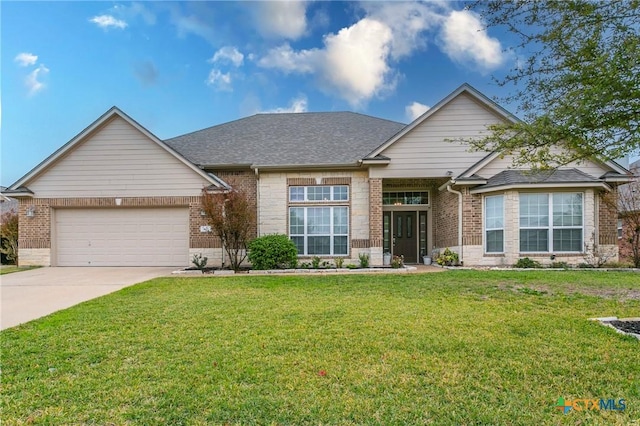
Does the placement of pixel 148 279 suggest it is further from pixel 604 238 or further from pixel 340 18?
pixel 604 238

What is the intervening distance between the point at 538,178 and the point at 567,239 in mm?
2496

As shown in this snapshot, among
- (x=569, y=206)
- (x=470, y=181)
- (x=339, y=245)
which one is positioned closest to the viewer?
(x=569, y=206)

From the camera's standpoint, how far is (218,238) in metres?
13.1

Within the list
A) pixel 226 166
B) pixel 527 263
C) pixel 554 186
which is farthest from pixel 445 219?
pixel 226 166

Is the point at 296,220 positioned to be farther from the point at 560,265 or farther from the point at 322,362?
the point at 322,362

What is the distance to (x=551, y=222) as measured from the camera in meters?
12.1

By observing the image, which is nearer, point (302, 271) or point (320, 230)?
point (302, 271)

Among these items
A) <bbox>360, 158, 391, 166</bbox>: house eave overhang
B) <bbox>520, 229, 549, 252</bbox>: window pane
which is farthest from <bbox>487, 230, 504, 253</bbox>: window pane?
<bbox>360, 158, 391, 166</bbox>: house eave overhang

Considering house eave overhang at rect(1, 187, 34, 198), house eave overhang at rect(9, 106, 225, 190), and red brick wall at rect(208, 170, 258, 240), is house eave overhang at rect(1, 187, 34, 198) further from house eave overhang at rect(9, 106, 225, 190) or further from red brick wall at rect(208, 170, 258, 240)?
red brick wall at rect(208, 170, 258, 240)

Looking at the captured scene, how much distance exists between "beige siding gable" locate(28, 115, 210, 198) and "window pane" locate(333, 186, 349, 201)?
18.5 feet

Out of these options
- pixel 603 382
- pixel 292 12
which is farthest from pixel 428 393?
pixel 292 12

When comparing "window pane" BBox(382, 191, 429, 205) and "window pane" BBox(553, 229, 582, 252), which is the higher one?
"window pane" BBox(382, 191, 429, 205)

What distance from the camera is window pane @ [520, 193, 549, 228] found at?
12133 millimetres

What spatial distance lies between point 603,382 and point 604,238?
11550mm
